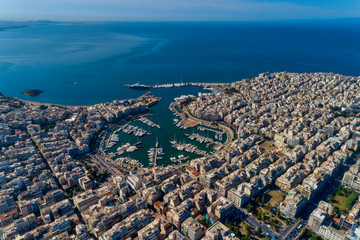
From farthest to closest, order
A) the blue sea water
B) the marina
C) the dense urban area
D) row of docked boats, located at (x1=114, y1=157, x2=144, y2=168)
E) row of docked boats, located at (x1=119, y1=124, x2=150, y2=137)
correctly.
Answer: the blue sea water < row of docked boats, located at (x1=119, y1=124, x2=150, y2=137) < the marina < row of docked boats, located at (x1=114, y1=157, x2=144, y2=168) < the dense urban area

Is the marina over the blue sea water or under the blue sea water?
under

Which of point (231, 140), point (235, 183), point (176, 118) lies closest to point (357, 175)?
point (235, 183)

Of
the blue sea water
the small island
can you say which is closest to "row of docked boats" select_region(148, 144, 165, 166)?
the blue sea water

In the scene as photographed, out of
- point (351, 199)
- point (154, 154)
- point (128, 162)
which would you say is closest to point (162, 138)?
point (154, 154)

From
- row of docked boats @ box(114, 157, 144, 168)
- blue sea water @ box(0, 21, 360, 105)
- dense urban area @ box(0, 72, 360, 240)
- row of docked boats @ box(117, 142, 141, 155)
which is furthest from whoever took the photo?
blue sea water @ box(0, 21, 360, 105)

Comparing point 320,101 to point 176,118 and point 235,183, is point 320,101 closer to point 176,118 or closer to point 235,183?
point 176,118

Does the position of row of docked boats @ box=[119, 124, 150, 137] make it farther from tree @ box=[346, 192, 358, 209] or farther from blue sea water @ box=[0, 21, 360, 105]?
tree @ box=[346, 192, 358, 209]

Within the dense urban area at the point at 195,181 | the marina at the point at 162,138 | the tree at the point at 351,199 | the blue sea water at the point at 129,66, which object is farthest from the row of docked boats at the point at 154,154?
the blue sea water at the point at 129,66

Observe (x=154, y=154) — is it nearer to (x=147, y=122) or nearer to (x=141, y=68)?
(x=147, y=122)

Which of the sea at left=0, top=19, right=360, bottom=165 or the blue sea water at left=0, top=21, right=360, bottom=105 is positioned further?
the blue sea water at left=0, top=21, right=360, bottom=105
